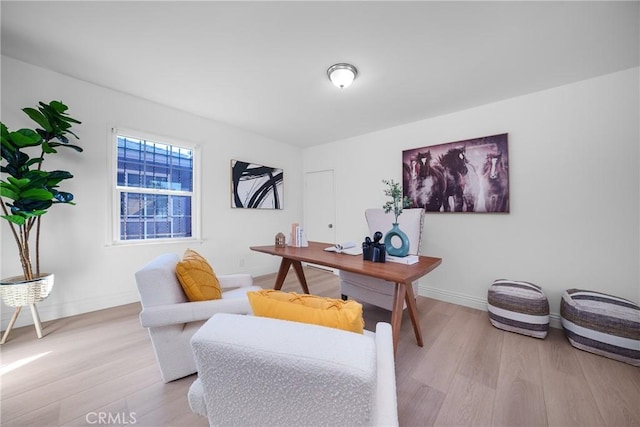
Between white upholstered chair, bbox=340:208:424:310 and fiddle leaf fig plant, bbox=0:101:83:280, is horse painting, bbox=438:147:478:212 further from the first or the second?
fiddle leaf fig plant, bbox=0:101:83:280

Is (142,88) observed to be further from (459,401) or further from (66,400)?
(459,401)

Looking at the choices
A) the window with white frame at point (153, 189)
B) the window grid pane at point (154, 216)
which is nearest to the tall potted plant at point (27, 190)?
the window with white frame at point (153, 189)

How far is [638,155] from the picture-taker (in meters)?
1.93

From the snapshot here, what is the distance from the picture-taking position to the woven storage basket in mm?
1788

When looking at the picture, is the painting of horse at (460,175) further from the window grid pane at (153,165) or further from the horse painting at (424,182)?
the window grid pane at (153,165)

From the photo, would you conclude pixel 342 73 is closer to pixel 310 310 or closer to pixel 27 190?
pixel 310 310

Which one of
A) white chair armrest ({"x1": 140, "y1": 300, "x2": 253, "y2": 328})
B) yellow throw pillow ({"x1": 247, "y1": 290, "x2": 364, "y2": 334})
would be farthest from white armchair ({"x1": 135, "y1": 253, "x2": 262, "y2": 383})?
yellow throw pillow ({"x1": 247, "y1": 290, "x2": 364, "y2": 334})

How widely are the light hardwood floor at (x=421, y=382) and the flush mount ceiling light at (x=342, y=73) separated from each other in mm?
2404

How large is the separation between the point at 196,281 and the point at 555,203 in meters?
Answer: 3.30

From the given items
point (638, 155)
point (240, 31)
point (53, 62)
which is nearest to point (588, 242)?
point (638, 155)

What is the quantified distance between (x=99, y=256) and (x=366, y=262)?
2880 mm

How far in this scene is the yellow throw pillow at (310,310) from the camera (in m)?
0.79

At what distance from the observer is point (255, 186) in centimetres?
388

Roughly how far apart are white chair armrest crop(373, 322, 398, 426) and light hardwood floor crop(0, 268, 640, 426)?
0.66 meters
